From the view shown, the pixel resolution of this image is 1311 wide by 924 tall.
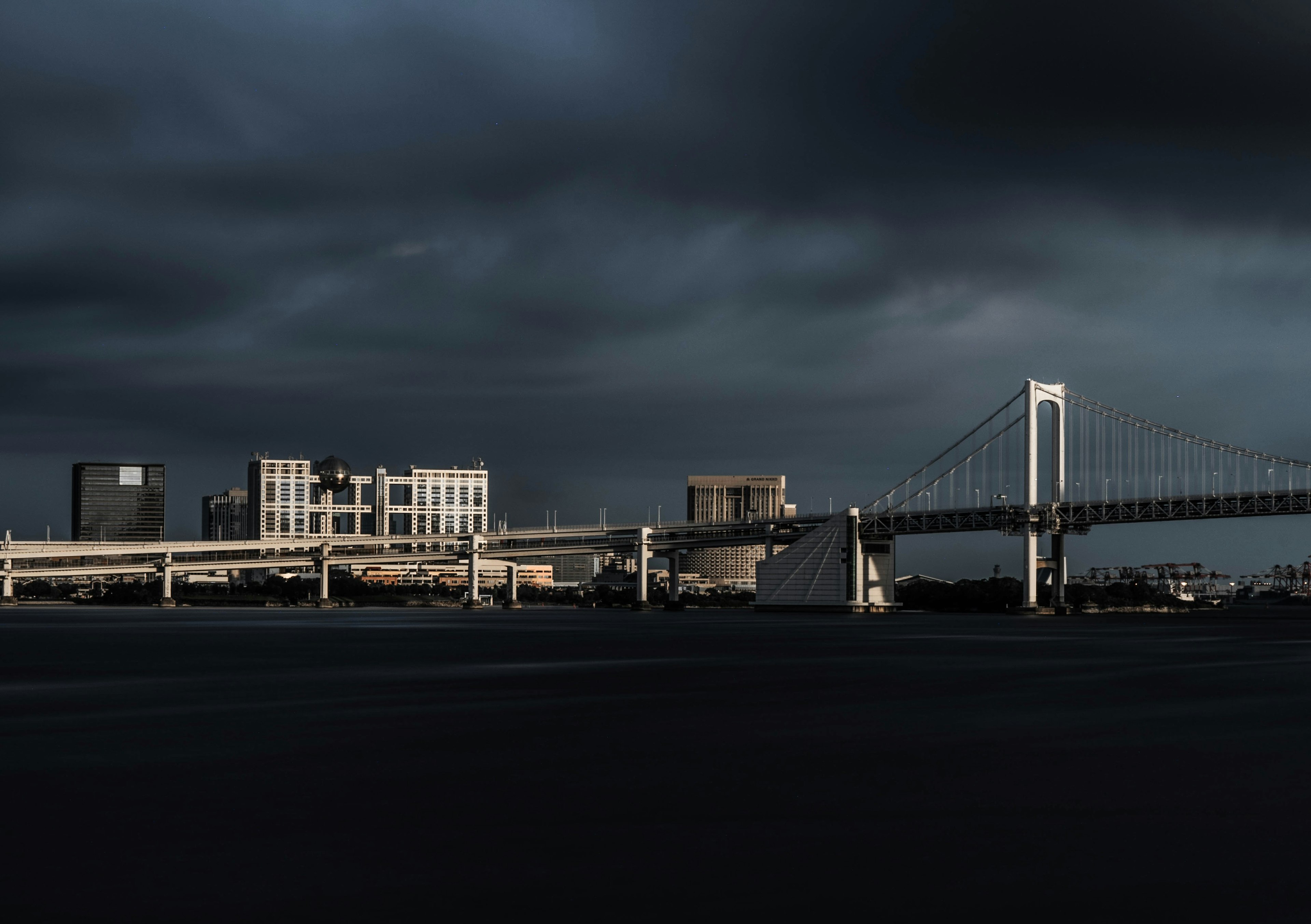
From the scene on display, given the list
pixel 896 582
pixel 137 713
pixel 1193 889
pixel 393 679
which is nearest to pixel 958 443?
pixel 896 582

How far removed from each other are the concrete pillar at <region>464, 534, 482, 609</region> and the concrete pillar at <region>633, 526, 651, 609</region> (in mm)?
21914

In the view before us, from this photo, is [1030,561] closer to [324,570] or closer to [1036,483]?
[1036,483]

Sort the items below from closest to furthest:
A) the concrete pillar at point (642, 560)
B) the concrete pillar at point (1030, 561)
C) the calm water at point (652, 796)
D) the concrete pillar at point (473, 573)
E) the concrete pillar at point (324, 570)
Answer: the calm water at point (652, 796)
the concrete pillar at point (1030, 561)
the concrete pillar at point (642, 560)
the concrete pillar at point (473, 573)
the concrete pillar at point (324, 570)

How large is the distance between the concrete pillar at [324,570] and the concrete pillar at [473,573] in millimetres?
17000

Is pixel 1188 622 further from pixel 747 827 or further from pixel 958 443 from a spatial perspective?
pixel 747 827

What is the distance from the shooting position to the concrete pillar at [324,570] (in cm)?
15662

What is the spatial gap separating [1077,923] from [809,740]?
8.65 metres

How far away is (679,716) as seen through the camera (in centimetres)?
1855

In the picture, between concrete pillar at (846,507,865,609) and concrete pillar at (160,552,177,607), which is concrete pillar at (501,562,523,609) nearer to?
concrete pillar at (160,552,177,607)

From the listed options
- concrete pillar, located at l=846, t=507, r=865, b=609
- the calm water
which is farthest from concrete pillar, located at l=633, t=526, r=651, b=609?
the calm water

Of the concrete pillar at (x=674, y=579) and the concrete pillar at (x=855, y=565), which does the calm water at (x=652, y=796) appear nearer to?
the concrete pillar at (x=855, y=565)

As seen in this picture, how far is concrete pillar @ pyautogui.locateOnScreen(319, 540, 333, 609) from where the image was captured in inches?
6166

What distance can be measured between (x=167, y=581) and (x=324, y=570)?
18358 mm

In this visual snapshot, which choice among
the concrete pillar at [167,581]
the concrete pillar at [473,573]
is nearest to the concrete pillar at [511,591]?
the concrete pillar at [473,573]
